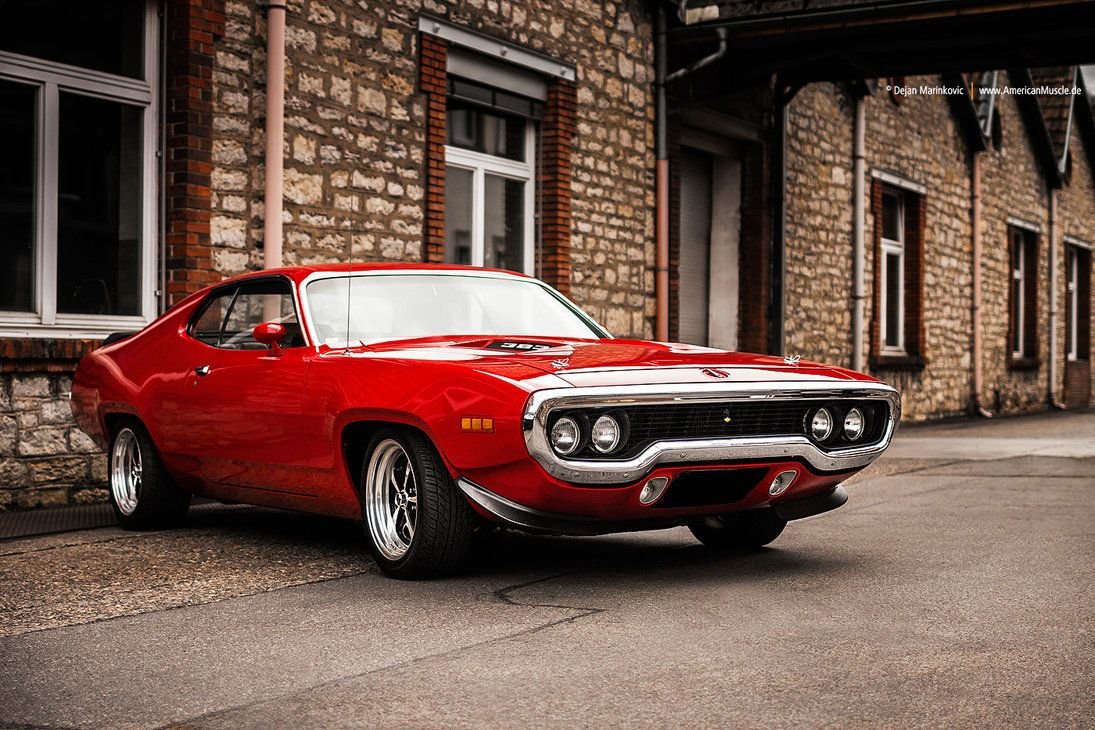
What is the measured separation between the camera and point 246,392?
257 inches

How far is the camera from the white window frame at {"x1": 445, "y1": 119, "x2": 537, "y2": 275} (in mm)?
12297

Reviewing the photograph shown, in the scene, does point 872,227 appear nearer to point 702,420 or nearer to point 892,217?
point 892,217

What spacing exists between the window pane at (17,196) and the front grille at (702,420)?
487 cm

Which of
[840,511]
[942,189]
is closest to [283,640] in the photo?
[840,511]

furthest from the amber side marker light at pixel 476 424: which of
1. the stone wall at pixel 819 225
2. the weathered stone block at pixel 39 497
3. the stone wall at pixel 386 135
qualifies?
the stone wall at pixel 819 225

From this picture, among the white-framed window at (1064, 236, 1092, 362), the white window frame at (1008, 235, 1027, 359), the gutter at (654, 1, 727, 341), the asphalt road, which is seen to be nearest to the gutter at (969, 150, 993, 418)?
the white window frame at (1008, 235, 1027, 359)

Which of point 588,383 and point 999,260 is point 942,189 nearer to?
point 999,260

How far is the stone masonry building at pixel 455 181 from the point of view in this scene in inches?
350

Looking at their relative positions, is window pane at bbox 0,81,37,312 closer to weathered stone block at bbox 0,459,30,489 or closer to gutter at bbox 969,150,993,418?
weathered stone block at bbox 0,459,30,489

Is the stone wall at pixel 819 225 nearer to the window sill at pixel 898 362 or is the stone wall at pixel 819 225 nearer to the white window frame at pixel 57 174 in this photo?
the window sill at pixel 898 362

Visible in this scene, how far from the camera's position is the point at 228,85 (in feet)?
31.6

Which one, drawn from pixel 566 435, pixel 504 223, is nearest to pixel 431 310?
pixel 566 435

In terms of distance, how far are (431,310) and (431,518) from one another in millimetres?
1401

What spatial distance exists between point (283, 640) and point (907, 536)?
12.1 ft
